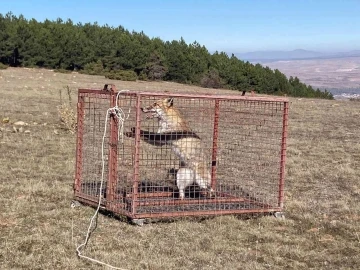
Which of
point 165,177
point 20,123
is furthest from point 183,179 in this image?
point 20,123

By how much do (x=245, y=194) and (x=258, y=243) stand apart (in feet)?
8.06

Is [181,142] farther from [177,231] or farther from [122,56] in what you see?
[122,56]

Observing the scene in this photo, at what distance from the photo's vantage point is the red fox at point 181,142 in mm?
7117

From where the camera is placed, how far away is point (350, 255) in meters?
5.67

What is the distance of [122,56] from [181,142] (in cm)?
5911

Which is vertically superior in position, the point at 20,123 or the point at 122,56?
the point at 122,56

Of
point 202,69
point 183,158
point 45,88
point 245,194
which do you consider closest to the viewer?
point 183,158

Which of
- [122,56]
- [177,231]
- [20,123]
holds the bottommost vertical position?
[177,231]

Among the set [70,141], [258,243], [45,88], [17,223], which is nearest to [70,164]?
[70,141]

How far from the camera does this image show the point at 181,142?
7.14m

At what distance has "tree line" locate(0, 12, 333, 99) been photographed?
6012cm

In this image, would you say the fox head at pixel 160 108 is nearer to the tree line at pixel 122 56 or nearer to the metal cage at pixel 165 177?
the metal cage at pixel 165 177

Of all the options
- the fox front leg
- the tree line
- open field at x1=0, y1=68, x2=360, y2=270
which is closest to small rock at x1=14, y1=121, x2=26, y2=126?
open field at x1=0, y1=68, x2=360, y2=270

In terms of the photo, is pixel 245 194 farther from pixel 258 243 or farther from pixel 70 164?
pixel 70 164
